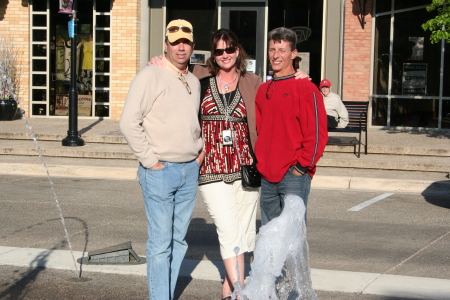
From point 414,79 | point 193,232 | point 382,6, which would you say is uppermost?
point 382,6

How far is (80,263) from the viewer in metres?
6.34

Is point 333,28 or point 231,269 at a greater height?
point 333,28

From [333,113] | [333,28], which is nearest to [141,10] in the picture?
[333,28]

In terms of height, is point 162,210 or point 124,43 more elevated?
point 124,43

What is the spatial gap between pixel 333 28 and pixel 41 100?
332 inches

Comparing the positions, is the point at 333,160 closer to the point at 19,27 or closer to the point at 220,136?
the point at 220,136

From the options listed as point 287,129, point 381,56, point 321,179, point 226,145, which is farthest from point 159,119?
point 381,56

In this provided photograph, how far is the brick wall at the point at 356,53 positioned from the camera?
17.0m

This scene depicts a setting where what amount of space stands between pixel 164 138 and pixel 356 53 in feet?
43.3

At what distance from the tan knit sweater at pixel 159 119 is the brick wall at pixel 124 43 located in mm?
13748

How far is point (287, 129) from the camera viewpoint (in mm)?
4684

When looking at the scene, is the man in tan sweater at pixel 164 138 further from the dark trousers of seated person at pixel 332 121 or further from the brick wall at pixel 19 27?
the brick wall at pixel 19 27

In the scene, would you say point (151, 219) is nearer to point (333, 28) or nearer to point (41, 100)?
point (333, 28)

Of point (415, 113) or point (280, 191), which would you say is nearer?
point (280, 191)
